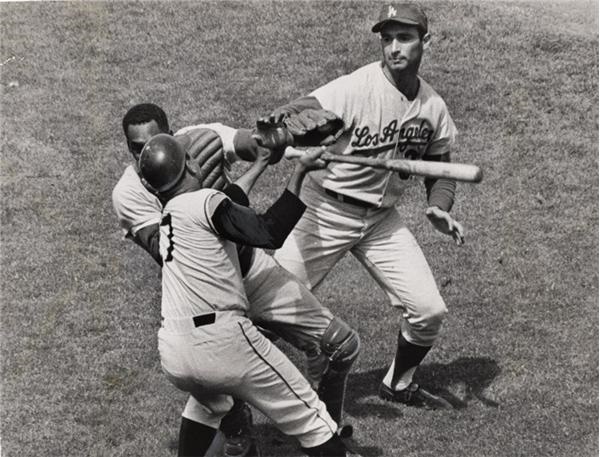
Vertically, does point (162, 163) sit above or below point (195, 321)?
above

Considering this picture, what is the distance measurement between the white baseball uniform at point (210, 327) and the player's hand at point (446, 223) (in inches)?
58.5

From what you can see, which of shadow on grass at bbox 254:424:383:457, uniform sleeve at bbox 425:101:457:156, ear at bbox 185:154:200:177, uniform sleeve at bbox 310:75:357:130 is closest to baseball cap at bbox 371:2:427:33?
uniform sleeve at bbox 310:75:357:130

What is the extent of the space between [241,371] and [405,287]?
6.03 ft

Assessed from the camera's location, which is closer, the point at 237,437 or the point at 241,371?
the point at 241,371

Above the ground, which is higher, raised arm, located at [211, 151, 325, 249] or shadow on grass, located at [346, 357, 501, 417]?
raised arm, located at [211, 151, 325, 249]

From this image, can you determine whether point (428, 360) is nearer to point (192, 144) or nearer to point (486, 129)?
point (192, 144)

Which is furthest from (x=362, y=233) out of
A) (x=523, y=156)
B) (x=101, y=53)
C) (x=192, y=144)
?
(x=101, y=53)

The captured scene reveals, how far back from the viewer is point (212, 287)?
560cm

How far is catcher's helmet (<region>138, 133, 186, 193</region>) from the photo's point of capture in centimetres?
550

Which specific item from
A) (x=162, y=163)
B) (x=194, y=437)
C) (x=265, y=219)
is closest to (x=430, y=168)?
(x=265, y=219)

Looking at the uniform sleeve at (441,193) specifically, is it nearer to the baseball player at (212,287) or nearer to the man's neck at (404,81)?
the man's neck at (404,81)

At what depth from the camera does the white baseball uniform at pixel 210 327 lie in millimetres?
5559

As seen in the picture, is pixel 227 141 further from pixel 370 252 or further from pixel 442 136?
pixel 442 136

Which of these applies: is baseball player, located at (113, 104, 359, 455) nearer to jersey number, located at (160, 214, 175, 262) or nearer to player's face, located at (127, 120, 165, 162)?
player's face, located at (127, 120, 165, 162)
